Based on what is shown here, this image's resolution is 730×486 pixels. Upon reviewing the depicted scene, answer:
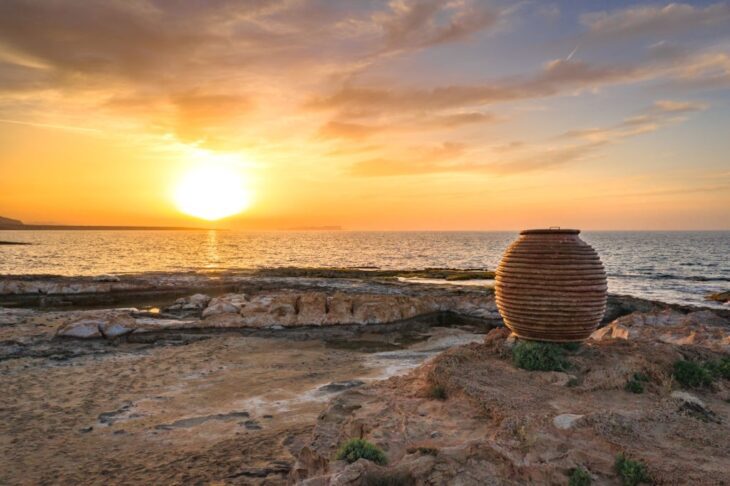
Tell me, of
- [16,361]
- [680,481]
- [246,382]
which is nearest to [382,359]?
[246,382]

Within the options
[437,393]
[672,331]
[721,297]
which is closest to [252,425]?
[437,393]

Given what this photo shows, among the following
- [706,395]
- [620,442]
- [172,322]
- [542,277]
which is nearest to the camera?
[620,442]

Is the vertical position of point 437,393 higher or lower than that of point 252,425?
higher

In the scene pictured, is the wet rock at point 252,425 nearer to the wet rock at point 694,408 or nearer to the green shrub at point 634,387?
the green shrub at point 634,387

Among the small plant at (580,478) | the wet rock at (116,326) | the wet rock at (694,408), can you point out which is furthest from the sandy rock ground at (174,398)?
the wet rock at (694,408)

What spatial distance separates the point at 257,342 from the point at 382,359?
18.3 feet

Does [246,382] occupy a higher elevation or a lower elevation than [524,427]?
lower

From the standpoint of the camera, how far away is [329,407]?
28.7 ft

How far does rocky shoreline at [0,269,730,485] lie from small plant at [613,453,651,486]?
0.15m

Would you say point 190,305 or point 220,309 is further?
point 190,305

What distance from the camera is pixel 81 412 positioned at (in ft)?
35.5

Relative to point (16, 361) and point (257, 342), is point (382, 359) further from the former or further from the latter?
point (16, 361)

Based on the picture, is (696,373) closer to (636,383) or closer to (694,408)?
(636,383)

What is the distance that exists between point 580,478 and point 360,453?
270cm
